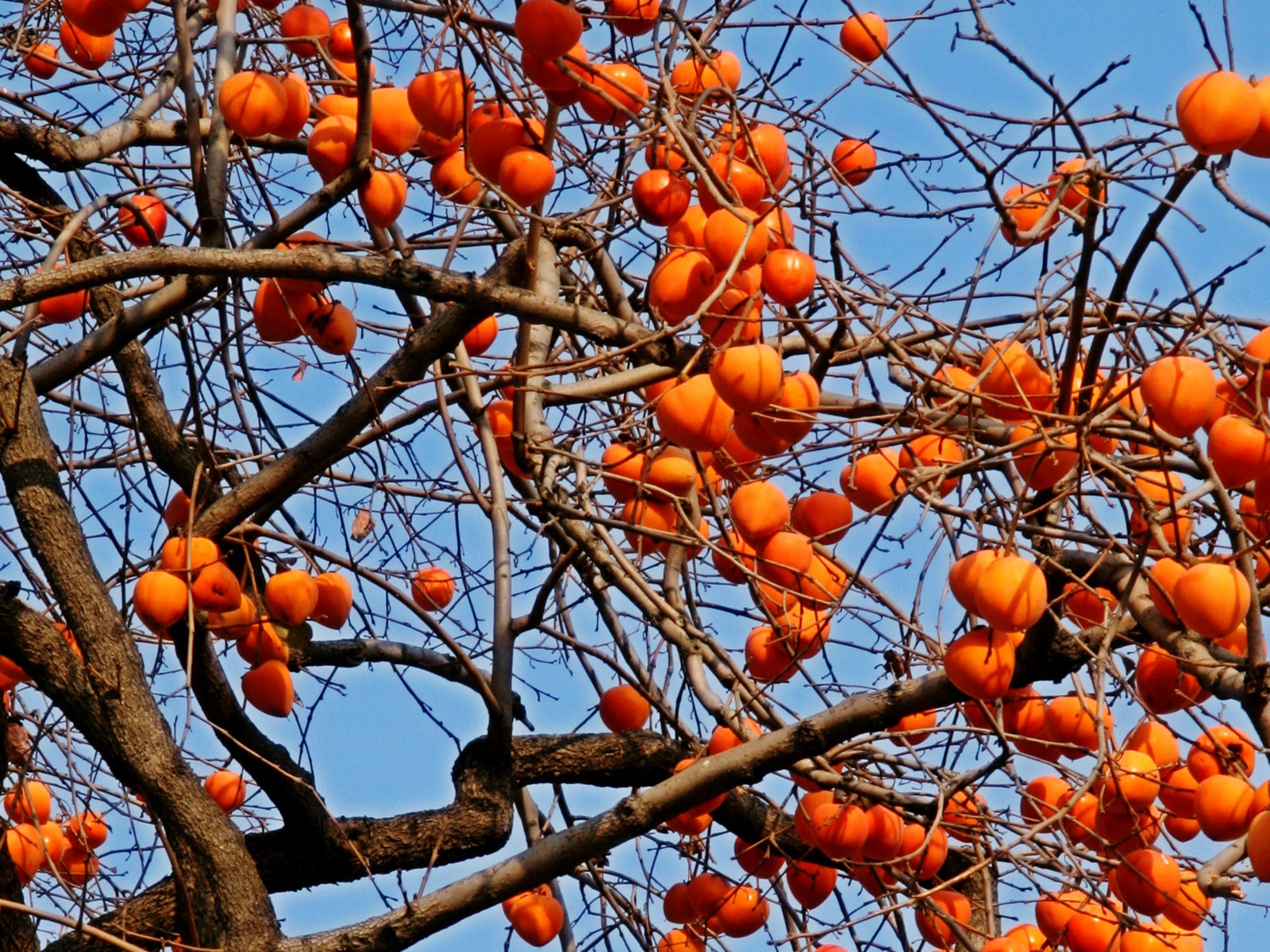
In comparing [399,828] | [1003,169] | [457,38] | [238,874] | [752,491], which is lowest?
[238,874]

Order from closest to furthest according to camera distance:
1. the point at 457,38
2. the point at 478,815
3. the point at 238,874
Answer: the point at 457,38 < the point at 238,874 < the point at 478,815

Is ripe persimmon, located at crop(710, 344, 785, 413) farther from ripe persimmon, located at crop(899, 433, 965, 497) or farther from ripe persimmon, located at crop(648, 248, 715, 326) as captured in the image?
ripe persimmon, located at crop(899, 433, 965, 497)

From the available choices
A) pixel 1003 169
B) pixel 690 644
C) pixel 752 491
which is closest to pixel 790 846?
pixel 690 644

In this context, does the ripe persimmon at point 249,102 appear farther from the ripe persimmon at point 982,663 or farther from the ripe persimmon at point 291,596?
the ripe persimmon at point 982,663

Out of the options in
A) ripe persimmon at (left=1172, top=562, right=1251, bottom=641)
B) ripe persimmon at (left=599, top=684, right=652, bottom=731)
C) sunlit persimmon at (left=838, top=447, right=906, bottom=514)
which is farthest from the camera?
ripe persimmon at (left=599, top=684, right=652, bottom=731)

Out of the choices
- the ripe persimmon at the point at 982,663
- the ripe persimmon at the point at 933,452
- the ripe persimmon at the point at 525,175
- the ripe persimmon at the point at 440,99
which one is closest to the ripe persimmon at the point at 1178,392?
the ripe persimmon at the point at 982,663

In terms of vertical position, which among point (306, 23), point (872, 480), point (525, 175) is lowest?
point (872, 480)

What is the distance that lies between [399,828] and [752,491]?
1.30 meters

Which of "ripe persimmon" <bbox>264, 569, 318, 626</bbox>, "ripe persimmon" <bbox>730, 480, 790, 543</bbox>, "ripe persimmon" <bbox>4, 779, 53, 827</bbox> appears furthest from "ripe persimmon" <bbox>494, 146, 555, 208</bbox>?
"ripe persimmon" <bbox>4, 779, 53, 827</bbox>

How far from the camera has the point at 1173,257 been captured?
2.22 m

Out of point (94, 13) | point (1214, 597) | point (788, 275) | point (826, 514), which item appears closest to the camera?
point (1214, 597)

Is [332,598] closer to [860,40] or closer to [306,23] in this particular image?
[306,23]

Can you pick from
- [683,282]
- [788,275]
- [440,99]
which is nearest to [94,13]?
[440,99]

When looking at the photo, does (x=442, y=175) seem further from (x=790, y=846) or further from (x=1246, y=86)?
(x=790, y=846)
